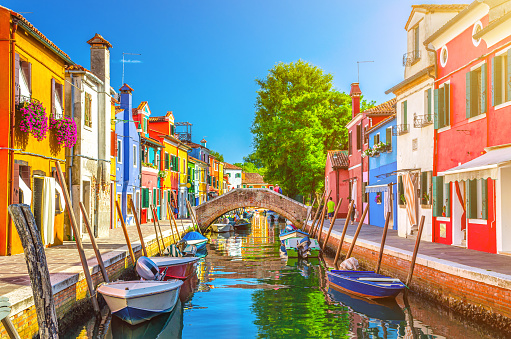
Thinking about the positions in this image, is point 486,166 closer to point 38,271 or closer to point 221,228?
point 38,271

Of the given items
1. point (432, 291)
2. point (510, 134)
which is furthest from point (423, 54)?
point (432, 291)

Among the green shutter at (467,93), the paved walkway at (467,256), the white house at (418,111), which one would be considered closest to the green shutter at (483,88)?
the green shutter at (467,93)

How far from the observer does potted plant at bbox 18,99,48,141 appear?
11.8 m

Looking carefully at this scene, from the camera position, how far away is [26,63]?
12.4 m

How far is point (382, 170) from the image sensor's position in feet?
74.0

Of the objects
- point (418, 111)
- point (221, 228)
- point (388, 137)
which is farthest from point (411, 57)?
point (221, 228)

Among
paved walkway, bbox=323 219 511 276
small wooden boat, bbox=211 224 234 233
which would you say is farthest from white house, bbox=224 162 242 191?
paved walkway, bbox=323 219 511 276

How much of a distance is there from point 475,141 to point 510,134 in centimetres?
177

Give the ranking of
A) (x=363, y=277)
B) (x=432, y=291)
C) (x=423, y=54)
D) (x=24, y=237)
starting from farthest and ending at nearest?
(x=423, y=54) → (x=363, y=277) → (x=432, y=291) → (x=24, y=237)

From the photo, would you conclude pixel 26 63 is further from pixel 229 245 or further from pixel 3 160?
pixel 229 245

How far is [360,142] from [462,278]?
1846cm

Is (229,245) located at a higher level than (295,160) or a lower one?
lower

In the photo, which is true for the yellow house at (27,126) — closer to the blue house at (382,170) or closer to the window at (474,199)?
the window at (474,199)

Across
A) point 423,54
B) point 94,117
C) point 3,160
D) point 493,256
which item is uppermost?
point 423,54
